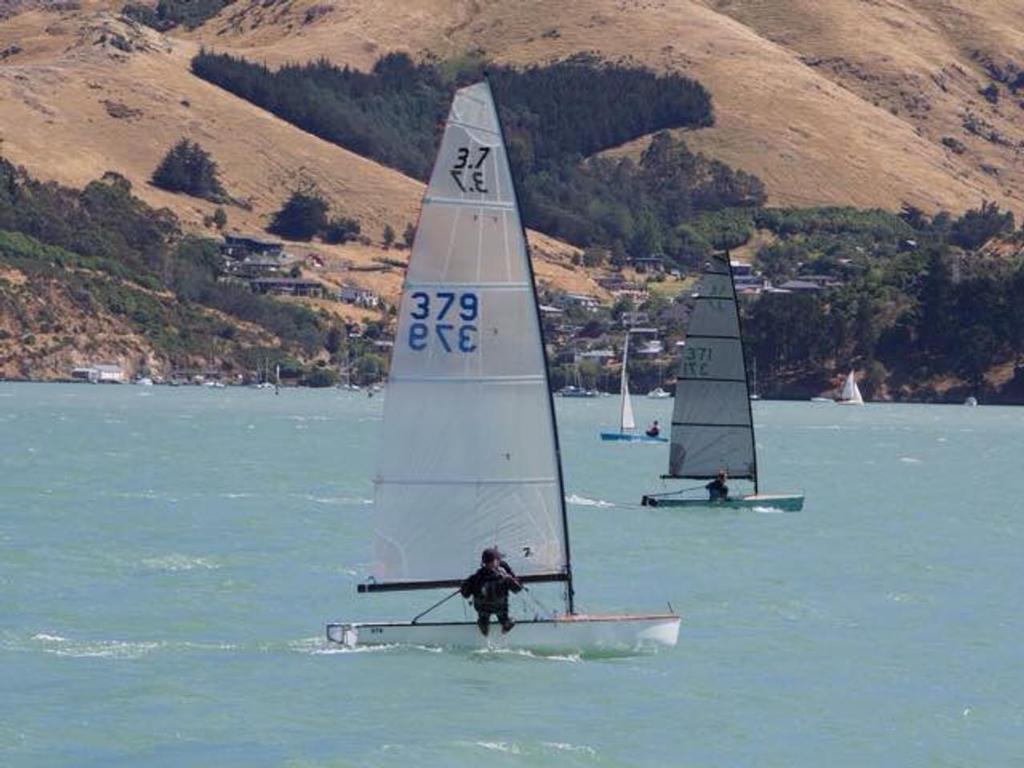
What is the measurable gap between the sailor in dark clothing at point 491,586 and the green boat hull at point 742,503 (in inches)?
1284

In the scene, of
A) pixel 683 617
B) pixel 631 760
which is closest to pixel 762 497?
pixel 683 617

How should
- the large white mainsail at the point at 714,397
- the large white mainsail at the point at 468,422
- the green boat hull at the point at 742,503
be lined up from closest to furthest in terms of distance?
the large white mainsail at the point at 468,422
the green boat hull at the point at 742,503
the large white mainsail at the point at 714,397

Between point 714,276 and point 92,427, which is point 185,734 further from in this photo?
point 92,427

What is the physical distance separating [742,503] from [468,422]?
3339 cm

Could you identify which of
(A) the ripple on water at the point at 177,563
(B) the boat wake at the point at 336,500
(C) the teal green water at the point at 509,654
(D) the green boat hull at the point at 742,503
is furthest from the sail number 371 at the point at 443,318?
(B) the boat wake at the point at 336,500

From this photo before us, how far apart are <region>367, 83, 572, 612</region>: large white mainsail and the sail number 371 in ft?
0.04

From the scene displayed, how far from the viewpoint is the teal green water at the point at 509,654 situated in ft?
109

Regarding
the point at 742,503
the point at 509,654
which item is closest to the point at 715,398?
the point at 742,503

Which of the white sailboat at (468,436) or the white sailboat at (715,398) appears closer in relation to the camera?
the white sailboat at (468,436)

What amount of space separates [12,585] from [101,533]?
12.0 meters

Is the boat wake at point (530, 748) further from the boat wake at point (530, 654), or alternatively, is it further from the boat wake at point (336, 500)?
the boat wake at point (336, 500)

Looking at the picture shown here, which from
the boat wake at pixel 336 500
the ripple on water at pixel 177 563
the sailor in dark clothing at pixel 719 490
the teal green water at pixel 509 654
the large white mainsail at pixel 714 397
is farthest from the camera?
the boat wake at pixel 336 500

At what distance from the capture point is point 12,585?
48.4m

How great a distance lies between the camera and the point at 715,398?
70875 mm
